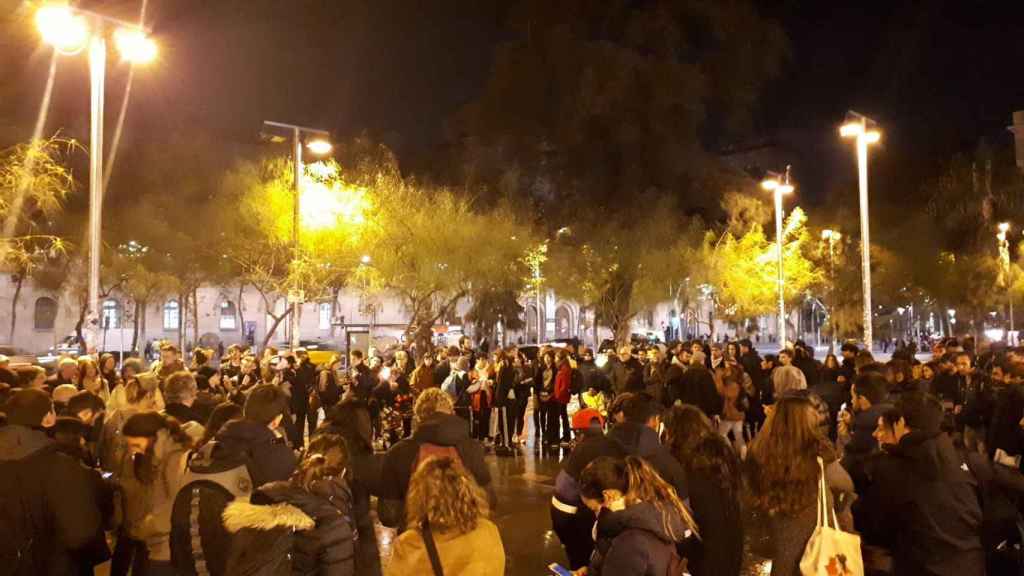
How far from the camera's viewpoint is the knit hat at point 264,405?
492cm

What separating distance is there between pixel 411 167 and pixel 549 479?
2423 centimetres

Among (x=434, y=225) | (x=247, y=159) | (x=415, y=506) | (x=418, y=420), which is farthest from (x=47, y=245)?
(x=415, y=506)

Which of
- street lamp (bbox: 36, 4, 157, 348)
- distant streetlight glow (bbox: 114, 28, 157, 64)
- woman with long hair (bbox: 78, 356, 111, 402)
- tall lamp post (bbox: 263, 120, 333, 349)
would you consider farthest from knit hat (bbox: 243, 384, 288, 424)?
tall lamp post (bbox: 263, 120, 333, 349)

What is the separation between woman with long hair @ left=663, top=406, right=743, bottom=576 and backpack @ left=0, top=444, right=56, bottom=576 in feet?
11.8

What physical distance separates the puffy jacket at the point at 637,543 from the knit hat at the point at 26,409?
3.49 meters

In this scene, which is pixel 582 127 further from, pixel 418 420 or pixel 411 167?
pixel 418 420

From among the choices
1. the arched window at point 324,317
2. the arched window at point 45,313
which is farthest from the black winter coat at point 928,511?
the arched window at point 324,317

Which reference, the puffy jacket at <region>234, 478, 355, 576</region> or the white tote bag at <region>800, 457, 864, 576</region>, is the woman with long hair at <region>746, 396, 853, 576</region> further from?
the puffy jacket at <region>234, 478, 355, 576</region>

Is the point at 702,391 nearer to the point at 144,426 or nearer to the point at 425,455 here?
the point at 425,455

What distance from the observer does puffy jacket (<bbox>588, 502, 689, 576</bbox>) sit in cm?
370

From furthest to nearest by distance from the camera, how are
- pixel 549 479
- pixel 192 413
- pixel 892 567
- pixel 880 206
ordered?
1. pixel 880 206
2. pixel 549 479
3. pixel 192 413
4. pixel 892 567

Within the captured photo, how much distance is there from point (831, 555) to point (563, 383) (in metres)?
10.8

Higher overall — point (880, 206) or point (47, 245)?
point (880, 206)

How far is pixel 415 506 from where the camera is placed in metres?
3.54
